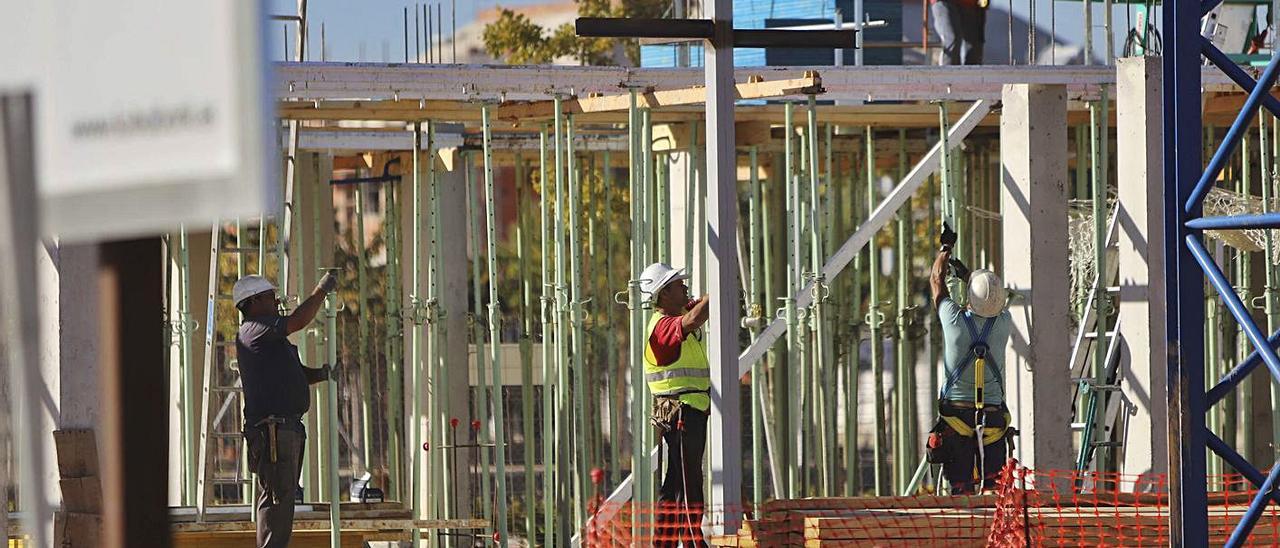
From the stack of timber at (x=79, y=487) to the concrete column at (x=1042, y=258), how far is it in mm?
6278

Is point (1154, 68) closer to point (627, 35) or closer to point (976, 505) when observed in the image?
point (976, 505)

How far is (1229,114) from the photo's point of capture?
15.6m

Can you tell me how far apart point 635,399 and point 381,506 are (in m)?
1.96

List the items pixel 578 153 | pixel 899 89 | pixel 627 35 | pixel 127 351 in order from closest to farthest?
pixel 127 351
pixel 627 35
pixel 899 89
pixel 578 153

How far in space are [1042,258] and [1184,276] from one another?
197 inches

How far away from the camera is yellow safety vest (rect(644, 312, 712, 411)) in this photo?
1166 cm

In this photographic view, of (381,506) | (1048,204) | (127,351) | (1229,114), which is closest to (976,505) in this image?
(1048,204)

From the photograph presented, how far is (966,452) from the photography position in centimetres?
1251

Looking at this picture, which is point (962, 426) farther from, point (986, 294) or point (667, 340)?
point (667, 340)

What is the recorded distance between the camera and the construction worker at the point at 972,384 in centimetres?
1226

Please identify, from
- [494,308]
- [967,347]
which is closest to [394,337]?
[494,308]

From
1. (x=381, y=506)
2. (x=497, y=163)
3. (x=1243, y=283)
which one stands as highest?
(x=497, y=163)

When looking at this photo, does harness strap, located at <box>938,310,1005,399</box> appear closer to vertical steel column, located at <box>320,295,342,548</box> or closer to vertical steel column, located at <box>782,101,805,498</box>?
vertical steel column, located at <box>782,101,805,498</box>

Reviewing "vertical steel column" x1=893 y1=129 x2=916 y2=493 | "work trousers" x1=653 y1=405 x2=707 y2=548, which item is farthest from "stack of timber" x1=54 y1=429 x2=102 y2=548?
"vertical steel column" x1=893 y1=129 x2=916 y2=493
